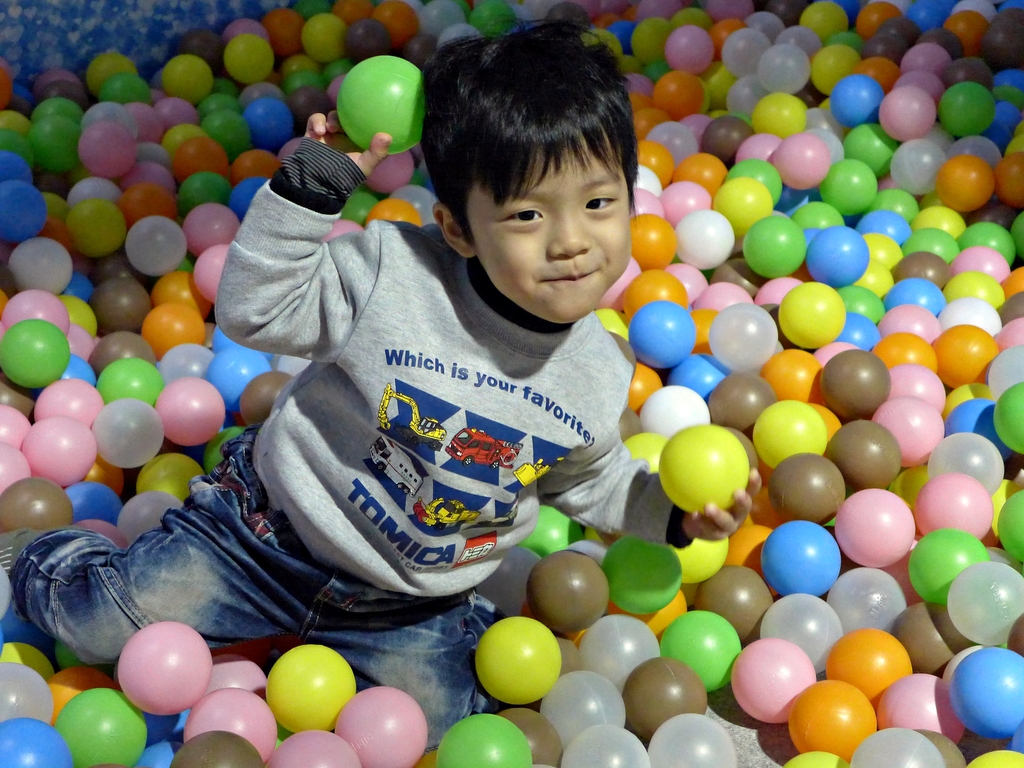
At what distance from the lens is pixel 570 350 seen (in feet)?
4.35

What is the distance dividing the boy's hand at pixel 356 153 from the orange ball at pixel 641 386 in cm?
83

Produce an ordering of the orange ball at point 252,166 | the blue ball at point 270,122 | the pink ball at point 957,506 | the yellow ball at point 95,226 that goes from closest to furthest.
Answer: the pink ball at point 957,506 → the yellow ball at point 95,226 → the orange ball at point 252,166 → the blue ball at point 270,122

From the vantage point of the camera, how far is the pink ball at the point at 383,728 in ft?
4.22

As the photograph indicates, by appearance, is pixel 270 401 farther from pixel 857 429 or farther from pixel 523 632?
pixel 857 429

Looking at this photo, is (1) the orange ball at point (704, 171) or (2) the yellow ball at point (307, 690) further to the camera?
(1) the orange ball at point (704, 171)

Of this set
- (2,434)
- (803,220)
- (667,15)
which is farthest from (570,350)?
(667,15)

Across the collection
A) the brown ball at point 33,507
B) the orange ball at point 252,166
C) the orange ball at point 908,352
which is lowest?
the orange ball at point 252,166

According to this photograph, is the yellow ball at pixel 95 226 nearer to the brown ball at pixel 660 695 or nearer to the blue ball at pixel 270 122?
the blue ball at pixel 270 122

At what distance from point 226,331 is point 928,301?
1360 mm

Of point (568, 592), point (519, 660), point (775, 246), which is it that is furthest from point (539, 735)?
point (775, 246)

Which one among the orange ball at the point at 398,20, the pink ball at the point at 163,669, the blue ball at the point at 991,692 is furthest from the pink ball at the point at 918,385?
the orange ball at the point at 398,20

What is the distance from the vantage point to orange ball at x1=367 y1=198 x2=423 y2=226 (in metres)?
2.23

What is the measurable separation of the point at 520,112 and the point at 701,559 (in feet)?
2.33

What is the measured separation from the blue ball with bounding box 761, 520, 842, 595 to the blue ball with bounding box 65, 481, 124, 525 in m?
0.96
